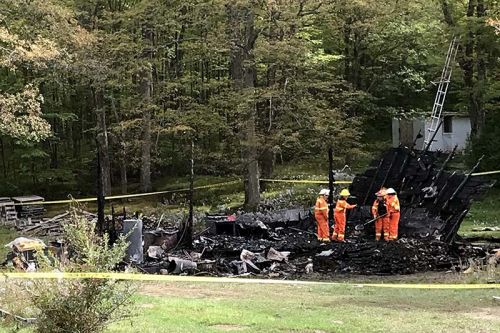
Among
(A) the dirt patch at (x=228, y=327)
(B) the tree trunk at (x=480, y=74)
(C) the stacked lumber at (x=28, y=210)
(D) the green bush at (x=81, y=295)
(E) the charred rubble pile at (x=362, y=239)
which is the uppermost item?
(B) the tree trunk at (x=480, y=74)

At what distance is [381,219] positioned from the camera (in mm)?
17750

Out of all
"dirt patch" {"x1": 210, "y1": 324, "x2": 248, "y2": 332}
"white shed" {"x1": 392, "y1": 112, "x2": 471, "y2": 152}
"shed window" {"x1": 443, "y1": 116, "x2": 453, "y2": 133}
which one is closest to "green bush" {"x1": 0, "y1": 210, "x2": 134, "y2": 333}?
"dirt patch" {"x1": 210, "y1": 324, "x2": 248, "y2": 332}

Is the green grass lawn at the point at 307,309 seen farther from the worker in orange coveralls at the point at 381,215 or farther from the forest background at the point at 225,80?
the forest background at the point at 225,80

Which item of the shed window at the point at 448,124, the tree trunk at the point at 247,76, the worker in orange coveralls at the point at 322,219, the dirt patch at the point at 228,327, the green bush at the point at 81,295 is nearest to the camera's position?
the green bush at the point at 81,295

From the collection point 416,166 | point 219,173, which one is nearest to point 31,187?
point 219,173

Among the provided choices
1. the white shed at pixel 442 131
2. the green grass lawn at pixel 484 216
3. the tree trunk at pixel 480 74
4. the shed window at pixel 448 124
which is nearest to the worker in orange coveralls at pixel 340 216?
the green grass lawn at pixel 484 216

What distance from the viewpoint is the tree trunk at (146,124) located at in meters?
28.0

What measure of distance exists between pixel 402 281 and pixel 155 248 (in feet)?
20.4

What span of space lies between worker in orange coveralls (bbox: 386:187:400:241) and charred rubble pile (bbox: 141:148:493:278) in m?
0.43

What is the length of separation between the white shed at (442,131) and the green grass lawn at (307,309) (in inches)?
1029

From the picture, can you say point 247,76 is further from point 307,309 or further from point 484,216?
point 307,309

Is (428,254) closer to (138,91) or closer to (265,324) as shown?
(265,324)

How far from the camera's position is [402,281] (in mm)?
13859

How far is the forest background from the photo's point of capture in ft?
77.2
